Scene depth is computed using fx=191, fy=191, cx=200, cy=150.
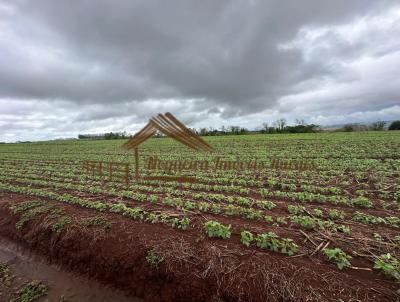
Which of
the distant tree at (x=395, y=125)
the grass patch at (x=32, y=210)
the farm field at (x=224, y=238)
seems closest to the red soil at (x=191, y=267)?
the farm field at (x=224, y=238)

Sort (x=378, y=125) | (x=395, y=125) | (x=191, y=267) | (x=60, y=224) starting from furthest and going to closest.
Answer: (x=378, y=125), (x=395, y=125), (x=60, y=224), (x=191, y=267)

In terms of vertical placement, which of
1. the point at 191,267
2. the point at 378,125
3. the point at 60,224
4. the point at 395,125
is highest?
the point at 378,125

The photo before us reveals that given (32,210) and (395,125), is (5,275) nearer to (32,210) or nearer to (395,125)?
(32,210)

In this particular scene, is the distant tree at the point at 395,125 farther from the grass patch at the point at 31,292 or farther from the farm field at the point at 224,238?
the grass patch at the point at 31,292

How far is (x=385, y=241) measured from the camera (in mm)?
3721

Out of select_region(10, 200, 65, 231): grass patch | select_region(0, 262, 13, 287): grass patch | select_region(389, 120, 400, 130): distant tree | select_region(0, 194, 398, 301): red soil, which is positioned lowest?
select_region(0, 262, 13, 287): grass patch

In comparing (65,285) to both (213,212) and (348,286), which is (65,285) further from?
(348,286)

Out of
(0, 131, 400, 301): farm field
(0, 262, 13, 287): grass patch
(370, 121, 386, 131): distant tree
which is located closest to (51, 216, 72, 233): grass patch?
(0, 131, 400, 301): farm field

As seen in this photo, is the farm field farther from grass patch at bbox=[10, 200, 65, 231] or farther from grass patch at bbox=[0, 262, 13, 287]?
grass patch at bbox=[0, 262, 13, 287]

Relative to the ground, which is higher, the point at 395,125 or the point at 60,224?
the point at 395,125

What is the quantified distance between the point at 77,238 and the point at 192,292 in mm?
3083

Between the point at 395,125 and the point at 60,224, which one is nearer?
the point at 60,224

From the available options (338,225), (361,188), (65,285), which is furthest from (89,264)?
(361,188)

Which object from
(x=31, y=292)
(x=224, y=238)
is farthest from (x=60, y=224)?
(x=224, y=238)
